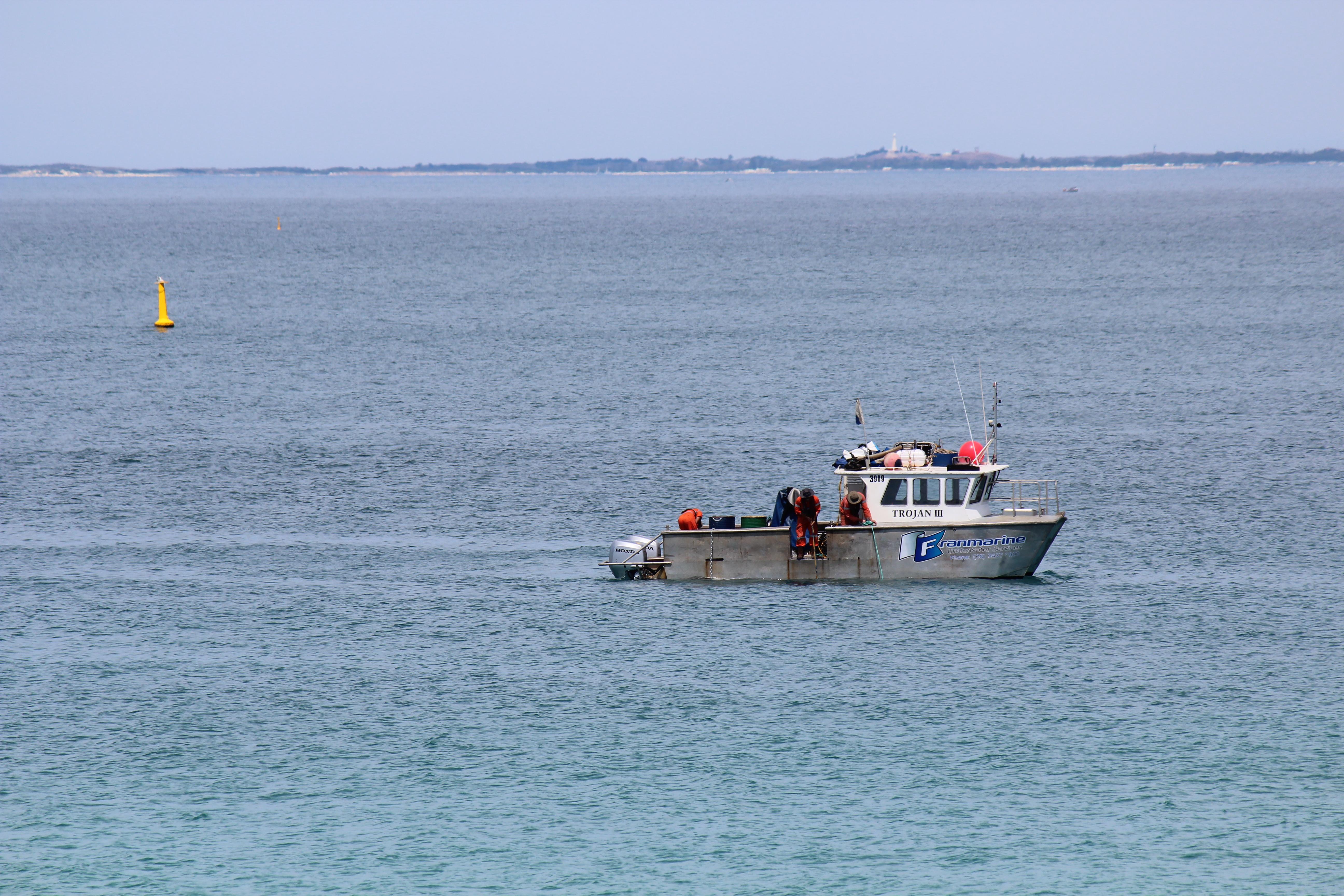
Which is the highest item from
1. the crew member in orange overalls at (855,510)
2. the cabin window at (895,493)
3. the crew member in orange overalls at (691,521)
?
the cabin window at (895,493)

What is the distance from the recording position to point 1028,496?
182ft

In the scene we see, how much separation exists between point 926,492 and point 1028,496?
1496cm

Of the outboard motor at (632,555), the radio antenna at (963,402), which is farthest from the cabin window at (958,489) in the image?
the outboard motor at (632,555)

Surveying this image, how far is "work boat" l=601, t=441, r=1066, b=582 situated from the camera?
137ft

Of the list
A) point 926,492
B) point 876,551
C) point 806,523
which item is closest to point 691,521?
point 806,523

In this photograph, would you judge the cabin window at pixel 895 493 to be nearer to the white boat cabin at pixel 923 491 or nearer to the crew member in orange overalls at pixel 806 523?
the white boat cabin at pixel 923 491

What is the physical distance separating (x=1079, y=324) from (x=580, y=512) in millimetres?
67289

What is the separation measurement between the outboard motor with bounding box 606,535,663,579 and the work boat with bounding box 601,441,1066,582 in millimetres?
658

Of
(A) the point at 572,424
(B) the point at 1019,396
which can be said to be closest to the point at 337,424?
(A) the point at 572,424

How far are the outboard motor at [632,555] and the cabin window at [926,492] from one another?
795cm

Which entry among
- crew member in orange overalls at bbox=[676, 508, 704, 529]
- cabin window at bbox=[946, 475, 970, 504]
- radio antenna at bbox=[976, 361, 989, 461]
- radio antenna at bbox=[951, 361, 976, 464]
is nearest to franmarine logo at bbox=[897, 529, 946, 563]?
cabin window at bbox=[946, 475, 970, 504]

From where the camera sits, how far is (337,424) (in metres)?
70.6

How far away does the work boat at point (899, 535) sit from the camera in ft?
137

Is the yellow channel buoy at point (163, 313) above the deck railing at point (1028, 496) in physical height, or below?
above
